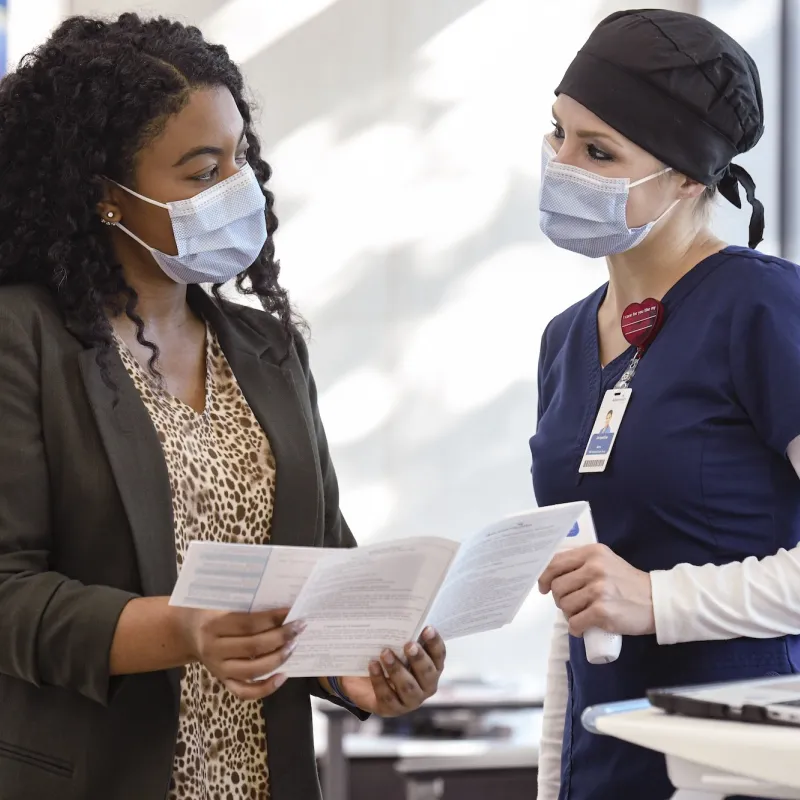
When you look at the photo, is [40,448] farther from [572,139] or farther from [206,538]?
[572,139]

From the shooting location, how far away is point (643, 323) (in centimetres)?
179

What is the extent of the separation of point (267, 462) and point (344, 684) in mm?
355

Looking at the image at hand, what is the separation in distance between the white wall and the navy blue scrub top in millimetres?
2099

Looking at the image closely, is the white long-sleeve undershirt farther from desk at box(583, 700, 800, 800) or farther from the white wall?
the white wall

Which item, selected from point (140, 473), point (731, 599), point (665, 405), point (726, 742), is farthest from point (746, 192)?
point (726, 742)

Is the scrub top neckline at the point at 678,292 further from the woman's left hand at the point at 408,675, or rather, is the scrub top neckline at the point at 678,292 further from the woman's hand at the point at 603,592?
the woman's left hand at the point at 408,675

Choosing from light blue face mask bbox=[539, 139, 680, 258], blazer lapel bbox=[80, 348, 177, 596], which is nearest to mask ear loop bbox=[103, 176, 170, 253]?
blazer lapel bbox=[80, 348, 177, 596]

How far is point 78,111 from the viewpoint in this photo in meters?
1.77

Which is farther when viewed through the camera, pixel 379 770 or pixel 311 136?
pixel 311 136

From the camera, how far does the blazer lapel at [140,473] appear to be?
154cm

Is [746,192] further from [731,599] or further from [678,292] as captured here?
[731,599]

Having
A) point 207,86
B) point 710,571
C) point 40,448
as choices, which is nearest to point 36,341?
point 40,448

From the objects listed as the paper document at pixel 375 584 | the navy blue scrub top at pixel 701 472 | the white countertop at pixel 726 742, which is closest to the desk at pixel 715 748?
the white countertop at pixel 726 742

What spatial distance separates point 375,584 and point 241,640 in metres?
0.18
